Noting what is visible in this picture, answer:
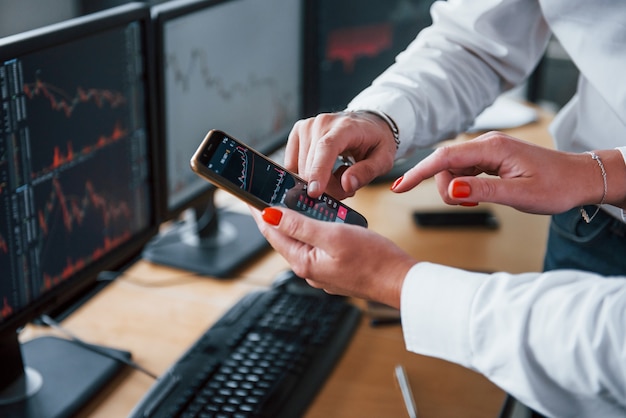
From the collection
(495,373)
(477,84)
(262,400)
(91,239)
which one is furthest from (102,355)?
(477,84)

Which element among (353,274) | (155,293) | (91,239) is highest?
(353,274)

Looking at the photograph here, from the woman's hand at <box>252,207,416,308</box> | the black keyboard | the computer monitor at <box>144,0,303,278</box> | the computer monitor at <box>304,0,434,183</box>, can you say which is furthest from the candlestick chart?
the computer monitor at <box>304,0,434,183</box>

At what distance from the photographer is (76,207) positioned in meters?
0.99

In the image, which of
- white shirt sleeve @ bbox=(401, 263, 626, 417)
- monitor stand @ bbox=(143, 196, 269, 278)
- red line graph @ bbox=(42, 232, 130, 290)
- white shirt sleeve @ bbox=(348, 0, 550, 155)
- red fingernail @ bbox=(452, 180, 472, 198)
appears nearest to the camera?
white shirt sleeve @ bbox=(401, 263, 626, 417)

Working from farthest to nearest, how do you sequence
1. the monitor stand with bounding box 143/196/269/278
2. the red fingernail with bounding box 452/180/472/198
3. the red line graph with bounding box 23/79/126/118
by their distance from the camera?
the monitor stand with bounding box 143/196/269/278 → the red line graph with bounding box 23/79/126/118 → the red fingernail with bounding box 452/180/472/198

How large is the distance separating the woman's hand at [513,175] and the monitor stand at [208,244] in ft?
1.85

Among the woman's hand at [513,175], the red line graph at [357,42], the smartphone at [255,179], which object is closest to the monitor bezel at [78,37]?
the smartphone at [255,179]

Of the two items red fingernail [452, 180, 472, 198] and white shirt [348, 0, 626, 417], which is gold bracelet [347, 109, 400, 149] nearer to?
white shirt [348, 0, 626, 417]

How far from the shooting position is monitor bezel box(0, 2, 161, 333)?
2.76 ft

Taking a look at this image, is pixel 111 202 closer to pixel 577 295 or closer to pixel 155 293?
pixel 155 293

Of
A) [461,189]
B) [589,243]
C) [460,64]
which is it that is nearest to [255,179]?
[461,189]

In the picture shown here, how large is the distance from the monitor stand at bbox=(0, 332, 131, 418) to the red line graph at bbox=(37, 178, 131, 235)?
164mm

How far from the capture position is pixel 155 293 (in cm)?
124

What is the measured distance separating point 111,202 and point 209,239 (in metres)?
0.36
